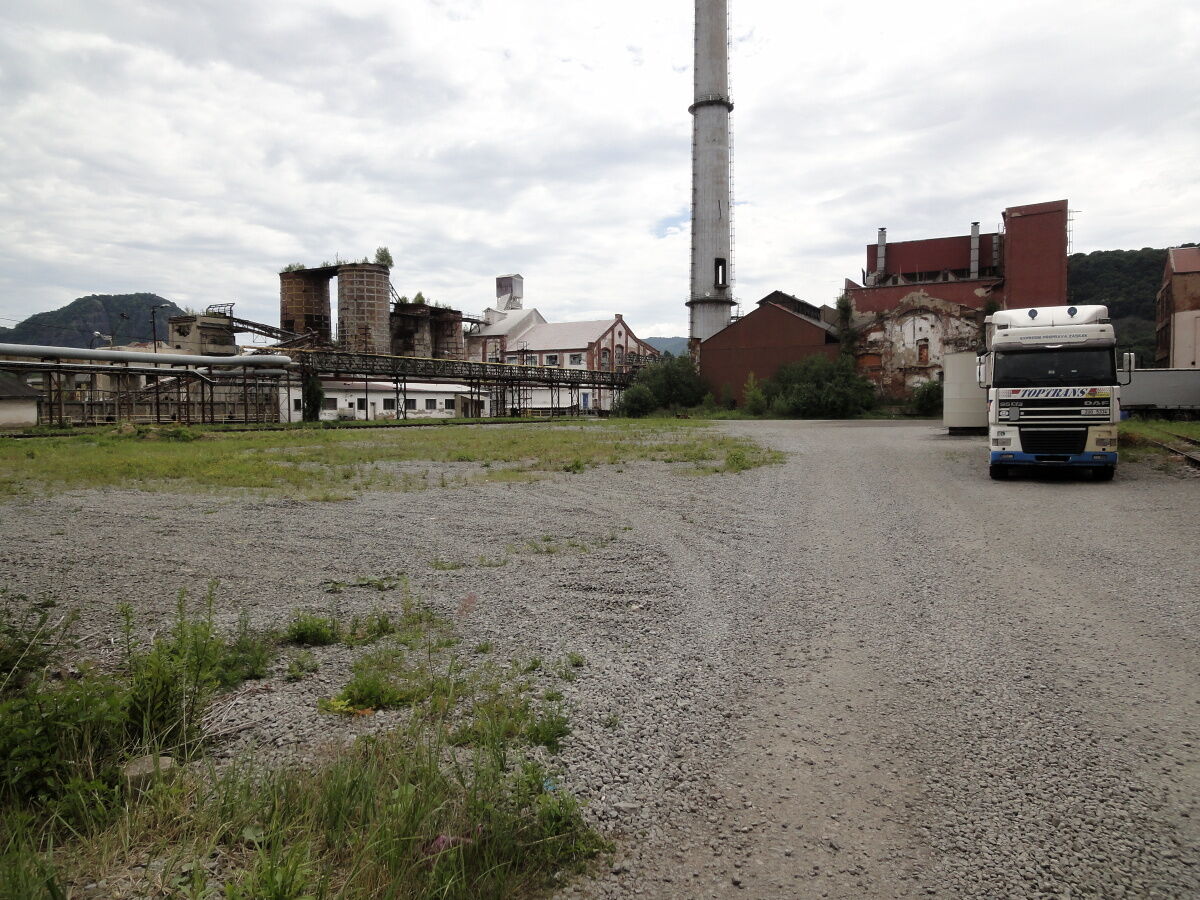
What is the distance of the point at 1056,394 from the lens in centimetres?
1441

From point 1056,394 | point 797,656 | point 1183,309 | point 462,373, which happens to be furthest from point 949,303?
point 797,656

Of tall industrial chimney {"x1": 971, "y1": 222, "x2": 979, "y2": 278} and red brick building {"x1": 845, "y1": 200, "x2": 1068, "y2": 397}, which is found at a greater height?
tall industrial chimney {"x1": 971, "y1": 222, "x2": 979, "y2": 278}

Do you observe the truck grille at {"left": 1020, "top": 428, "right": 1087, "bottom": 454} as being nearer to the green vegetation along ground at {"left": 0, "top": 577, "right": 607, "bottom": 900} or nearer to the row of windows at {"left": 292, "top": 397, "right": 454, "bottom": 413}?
the green vegetation along ground at {"left": 0, "top": 577, "right": 607, "bottom": 900}

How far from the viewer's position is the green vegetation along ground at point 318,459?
1371cm

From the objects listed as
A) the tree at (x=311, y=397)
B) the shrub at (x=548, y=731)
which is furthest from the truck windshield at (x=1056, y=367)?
the tree at (x=311, y=397)

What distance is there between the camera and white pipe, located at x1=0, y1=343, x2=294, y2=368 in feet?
104

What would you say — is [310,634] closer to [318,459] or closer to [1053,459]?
[1053,459]

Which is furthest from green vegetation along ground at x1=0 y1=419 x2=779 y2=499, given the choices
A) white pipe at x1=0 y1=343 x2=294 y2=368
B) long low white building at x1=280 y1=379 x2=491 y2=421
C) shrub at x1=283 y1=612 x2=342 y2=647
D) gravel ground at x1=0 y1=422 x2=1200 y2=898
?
long low white building at x1=280 y1=379 x2=491 y2=421

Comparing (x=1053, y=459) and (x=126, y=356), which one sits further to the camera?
(x=126, y=356)

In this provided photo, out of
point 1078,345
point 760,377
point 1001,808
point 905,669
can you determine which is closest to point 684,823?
point 1001,808

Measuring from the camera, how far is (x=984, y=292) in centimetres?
5766

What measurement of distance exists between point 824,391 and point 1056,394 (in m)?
39.8

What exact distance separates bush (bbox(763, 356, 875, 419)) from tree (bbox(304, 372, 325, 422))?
30.6 m

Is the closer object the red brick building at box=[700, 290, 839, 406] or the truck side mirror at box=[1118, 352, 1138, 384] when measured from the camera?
the truck side mirror at box=[1118, 352, 1138, 384]
